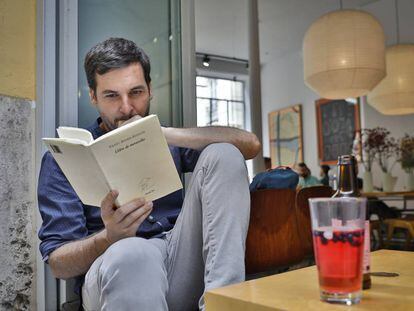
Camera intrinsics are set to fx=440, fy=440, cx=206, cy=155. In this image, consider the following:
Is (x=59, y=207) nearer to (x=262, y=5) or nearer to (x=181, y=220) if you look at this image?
(x=181, y=220)

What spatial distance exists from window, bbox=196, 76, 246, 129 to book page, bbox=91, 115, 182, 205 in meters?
7.36

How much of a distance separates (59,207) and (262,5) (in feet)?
17.7

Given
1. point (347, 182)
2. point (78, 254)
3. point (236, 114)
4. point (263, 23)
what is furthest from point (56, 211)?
point (236, 114)

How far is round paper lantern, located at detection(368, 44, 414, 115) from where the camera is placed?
4242mm

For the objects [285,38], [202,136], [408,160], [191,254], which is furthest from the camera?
[285,38]

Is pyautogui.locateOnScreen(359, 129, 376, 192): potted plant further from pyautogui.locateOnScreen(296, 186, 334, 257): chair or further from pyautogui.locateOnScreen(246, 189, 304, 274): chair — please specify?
pyautogui.locateOnScreen(246, 189, 304, 274): chair

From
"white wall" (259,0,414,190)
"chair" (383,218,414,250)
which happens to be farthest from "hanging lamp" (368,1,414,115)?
"white wall" (259,0,414,190)

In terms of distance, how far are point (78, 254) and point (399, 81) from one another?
3977 mm

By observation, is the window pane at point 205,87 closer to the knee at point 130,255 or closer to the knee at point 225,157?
the knee at point 225,157

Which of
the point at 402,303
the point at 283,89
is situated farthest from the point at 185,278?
the point at 283,89

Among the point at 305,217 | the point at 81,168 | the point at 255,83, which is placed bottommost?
the point at 305,217

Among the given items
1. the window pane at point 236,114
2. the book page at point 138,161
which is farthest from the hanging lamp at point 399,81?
the window pane at point 236,114

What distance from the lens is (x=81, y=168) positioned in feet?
3.51

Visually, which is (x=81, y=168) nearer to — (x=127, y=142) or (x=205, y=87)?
(x=127, y=142)
